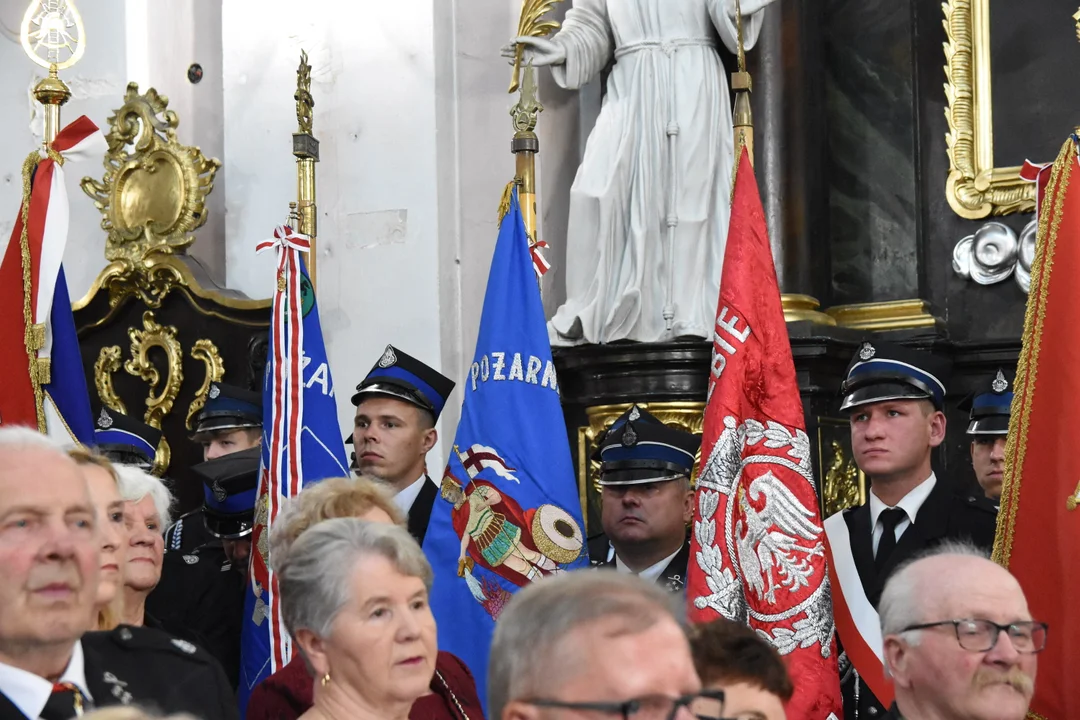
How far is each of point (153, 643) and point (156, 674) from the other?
7cm

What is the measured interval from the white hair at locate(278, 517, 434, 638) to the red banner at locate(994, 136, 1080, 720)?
58.3 inches

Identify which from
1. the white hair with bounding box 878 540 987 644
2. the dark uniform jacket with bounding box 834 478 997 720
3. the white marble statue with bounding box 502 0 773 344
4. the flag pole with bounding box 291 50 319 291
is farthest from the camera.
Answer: the flag pole with bounding box 291 50 319 291

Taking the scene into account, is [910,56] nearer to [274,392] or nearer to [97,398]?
[274,392]

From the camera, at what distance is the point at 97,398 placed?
22.7ft

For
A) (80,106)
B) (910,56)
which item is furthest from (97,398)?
(910,56)

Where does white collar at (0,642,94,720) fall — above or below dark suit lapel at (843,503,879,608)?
above

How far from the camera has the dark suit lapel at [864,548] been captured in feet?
13.4

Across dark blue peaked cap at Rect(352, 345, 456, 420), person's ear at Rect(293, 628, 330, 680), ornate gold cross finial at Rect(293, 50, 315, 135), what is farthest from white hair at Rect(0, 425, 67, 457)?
ornate gold cross finial at Rect(293, 50, 315, 135)

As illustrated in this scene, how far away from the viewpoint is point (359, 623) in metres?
2.75

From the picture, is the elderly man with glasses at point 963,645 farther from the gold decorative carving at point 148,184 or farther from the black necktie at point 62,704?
the gold decorative carving at point 148,184

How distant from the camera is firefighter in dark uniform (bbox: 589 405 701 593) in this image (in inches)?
175

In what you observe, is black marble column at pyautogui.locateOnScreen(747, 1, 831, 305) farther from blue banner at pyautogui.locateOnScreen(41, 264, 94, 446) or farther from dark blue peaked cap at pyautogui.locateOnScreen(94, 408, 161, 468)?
blue banner at pyautogui.locateOnScreen(41, 264, 94, 446)

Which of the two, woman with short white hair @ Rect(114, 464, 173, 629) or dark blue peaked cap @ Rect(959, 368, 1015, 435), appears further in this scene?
dark blue peaked cap @ Rect(959, 368, 1015, 435)

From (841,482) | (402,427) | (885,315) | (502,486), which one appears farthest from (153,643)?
(885,315)
